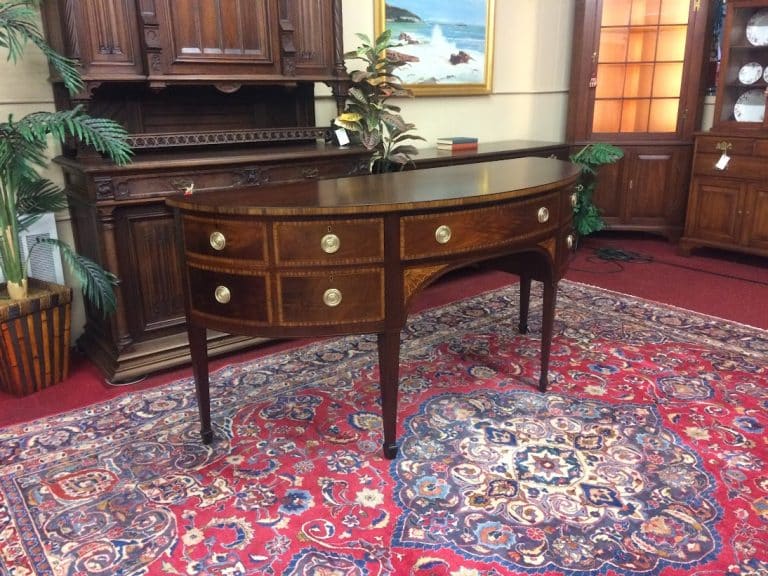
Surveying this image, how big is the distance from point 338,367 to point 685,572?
5.60 feet

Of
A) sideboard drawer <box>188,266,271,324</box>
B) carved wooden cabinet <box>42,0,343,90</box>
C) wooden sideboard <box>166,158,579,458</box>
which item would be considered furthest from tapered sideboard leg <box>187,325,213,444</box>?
carved wooden cabinet <box>42,0,343,90</box>

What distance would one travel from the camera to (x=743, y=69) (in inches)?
180

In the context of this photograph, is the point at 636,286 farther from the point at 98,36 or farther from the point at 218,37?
the point at 98,36

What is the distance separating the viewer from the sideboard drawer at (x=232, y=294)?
6.41ft

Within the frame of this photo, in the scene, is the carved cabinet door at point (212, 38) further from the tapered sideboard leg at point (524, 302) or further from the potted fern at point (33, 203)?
the tapered sideboard leg at point (524, 302)

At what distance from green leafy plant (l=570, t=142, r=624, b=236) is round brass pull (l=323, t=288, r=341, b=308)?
3.19 metres

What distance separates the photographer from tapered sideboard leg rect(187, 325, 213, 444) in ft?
7.21

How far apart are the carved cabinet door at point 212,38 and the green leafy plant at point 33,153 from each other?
1.29 feet

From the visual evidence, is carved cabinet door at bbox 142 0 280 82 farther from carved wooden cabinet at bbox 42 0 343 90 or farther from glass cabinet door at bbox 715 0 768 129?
glass cabinet door at bbox 715 0 768 129

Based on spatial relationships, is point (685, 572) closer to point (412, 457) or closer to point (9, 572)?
point (412, 457)

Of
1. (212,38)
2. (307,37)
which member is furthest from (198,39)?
(307,37)

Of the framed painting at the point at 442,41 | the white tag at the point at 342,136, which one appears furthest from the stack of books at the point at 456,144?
the white tag at the point at 342,136

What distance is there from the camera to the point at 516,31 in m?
5.01

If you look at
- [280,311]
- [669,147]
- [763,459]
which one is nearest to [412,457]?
[280,311]
